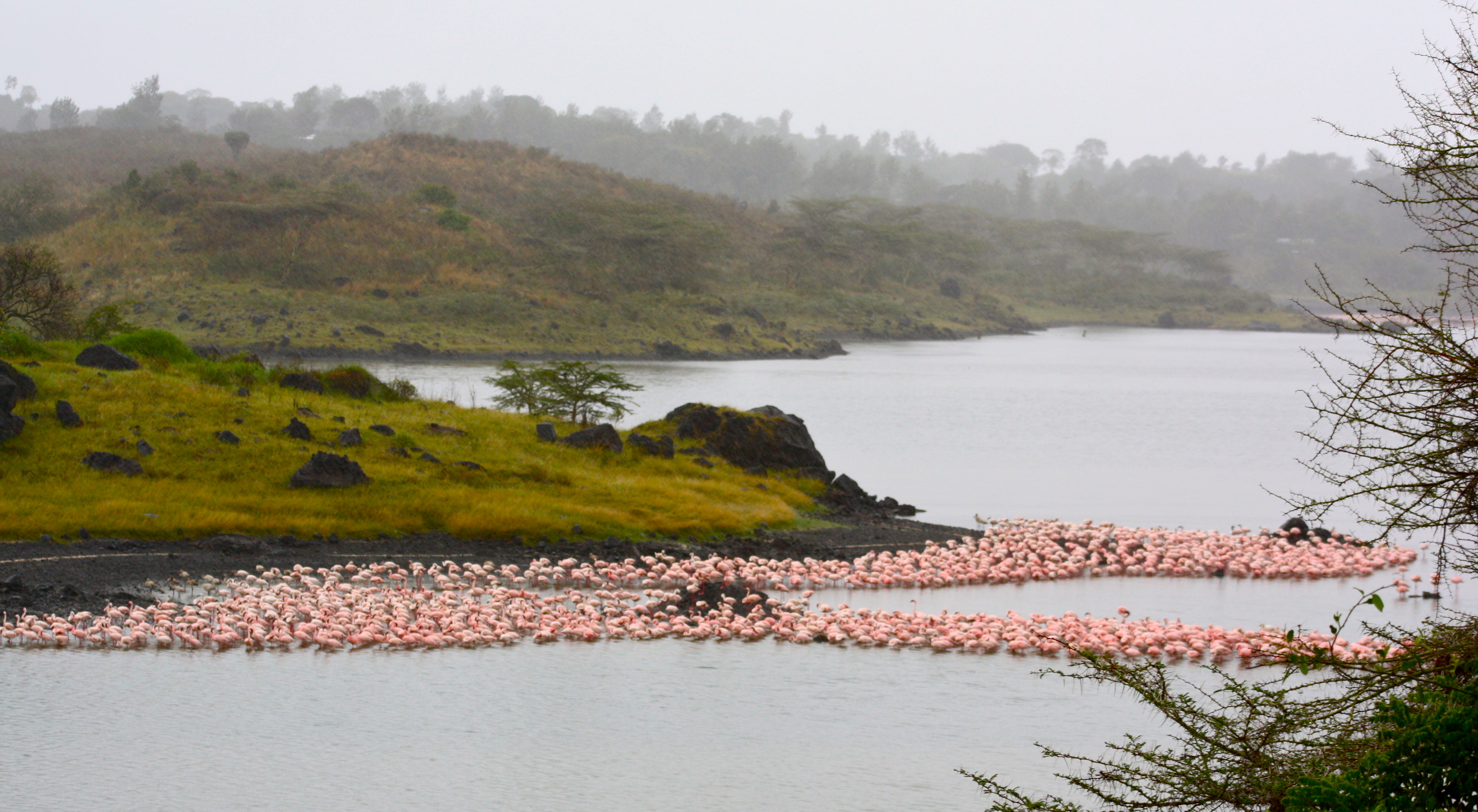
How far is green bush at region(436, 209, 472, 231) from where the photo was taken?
79875 mm

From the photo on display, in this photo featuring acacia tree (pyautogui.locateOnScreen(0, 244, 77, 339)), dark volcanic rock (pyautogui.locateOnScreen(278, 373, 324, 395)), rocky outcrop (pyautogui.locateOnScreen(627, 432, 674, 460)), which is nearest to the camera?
rocky outcrop (pyautogui.locateOnScreen(627, 432, 674, 460))

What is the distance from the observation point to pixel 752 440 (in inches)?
1140

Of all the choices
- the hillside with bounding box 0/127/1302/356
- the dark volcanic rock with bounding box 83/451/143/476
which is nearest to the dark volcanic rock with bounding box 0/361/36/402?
the dark volcanic rock with bounding box 83/451/143/476

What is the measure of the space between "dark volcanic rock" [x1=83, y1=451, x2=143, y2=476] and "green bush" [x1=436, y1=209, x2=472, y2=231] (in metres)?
60.9

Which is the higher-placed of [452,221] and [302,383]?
[452,221]

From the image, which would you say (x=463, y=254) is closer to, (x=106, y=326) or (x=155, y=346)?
(x=106, y=326)

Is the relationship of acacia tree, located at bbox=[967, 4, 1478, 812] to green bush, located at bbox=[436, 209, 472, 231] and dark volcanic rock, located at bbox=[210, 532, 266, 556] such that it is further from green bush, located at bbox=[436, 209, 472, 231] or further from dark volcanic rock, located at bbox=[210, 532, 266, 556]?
green bush, located at bbox=[436, 209, 472, 231]

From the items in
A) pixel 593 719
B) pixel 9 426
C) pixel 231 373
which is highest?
pixel 231 373

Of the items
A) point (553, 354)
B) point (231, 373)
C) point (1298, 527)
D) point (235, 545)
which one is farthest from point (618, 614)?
point (553, 354)

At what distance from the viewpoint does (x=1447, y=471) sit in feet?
26.2

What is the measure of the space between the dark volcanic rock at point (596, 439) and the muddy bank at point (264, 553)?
4701 millimetres

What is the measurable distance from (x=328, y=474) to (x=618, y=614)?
7.52m

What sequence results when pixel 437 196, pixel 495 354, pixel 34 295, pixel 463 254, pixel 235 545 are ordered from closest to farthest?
pixel 235 545
pixel 34 295
pixel 495 354
pixel 463 254
pixel 437 196

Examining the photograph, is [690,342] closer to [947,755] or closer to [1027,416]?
[1027,416]
